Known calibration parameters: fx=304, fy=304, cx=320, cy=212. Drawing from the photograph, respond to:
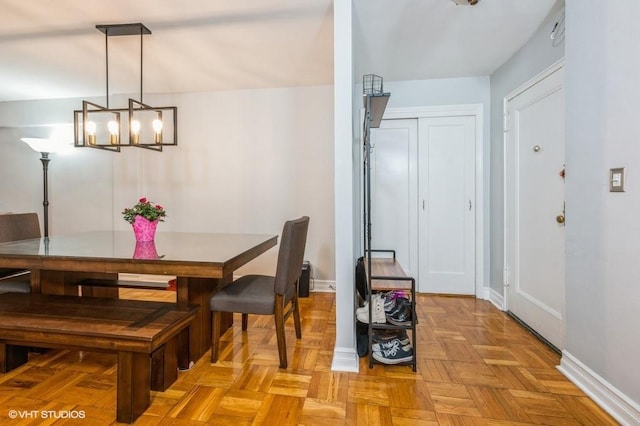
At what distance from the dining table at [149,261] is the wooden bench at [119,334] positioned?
17cm

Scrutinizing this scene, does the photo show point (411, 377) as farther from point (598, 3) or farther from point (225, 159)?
point (225, 159)

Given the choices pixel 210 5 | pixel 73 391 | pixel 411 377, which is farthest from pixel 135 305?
pixel 210 5

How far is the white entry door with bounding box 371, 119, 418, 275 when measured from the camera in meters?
3.16

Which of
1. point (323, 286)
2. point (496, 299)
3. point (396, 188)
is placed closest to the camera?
point (496, 299)

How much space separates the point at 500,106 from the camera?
2742mm

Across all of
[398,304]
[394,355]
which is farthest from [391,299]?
[394,355]

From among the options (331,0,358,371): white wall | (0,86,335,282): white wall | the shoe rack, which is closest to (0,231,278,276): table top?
(331,0,358,371): white wall

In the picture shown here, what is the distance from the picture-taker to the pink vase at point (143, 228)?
1997 mm

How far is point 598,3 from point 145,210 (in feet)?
8.95

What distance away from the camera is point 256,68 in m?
2.90

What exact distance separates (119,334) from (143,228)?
831 millimetres

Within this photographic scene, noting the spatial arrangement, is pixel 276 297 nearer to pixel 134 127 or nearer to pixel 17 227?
pixel 134 127

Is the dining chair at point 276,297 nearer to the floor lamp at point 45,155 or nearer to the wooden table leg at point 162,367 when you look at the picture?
Answer: the wooden table leg at point 162,367

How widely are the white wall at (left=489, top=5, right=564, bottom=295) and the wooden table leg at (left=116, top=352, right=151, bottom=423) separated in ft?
9.27
